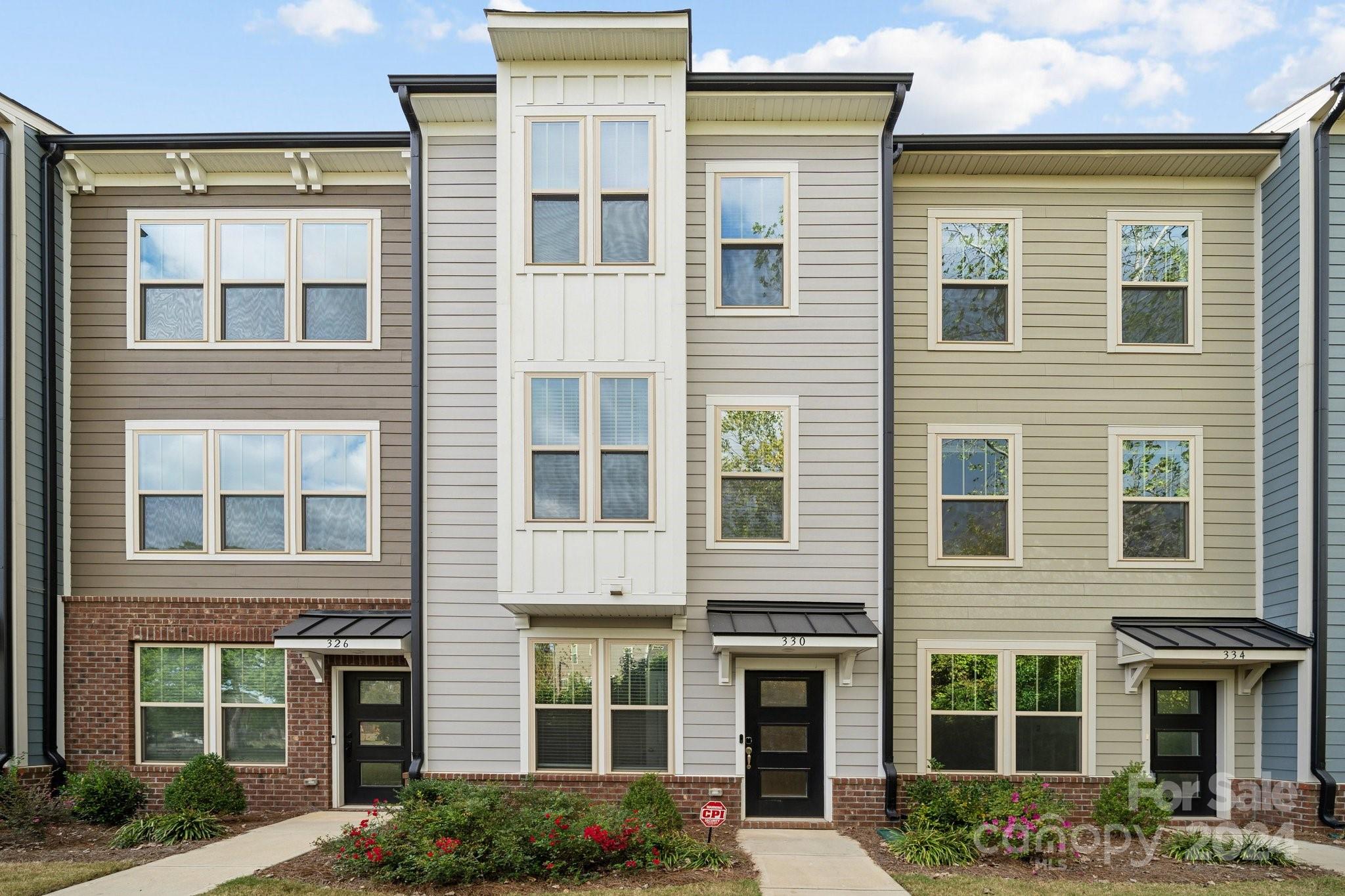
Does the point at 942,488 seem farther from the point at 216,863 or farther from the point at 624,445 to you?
the point at 216,863

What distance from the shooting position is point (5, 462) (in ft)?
32.8

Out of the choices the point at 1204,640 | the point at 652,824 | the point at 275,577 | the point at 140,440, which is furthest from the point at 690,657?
the point at 140,440

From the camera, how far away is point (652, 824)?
8492mm

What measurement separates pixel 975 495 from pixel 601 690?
516 cm

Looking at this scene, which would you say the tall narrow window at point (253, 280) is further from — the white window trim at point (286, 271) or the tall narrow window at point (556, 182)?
the tall narrow window at point (556, 182)

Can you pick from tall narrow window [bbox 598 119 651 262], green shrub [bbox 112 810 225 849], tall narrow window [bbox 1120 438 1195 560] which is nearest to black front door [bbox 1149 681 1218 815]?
tall narrow window [bbox 1120 438 1195 560]

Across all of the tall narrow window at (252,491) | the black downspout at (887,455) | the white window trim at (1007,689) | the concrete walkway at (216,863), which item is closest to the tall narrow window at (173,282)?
the tall narrow window at (252,491)

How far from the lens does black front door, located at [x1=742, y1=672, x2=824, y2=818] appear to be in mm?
9859

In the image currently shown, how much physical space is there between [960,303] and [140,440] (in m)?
10.5

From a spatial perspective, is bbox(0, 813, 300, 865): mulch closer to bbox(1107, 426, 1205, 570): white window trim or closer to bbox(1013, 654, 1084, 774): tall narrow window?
bbox(1013, 654, 1084, 774): tall narrow window

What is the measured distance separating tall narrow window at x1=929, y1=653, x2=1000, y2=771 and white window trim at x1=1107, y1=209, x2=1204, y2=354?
14.1 feet

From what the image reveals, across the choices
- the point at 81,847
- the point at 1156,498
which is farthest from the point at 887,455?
the point at 81,847

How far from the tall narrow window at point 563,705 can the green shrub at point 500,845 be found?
126 cm

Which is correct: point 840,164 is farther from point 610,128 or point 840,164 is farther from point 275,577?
point 275,577
